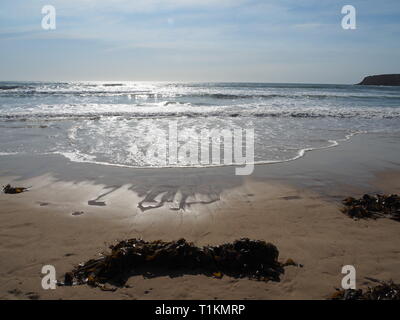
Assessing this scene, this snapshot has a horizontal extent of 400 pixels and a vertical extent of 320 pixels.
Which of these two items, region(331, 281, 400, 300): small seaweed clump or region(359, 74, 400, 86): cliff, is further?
region(359, 74, 400, 86): cliff

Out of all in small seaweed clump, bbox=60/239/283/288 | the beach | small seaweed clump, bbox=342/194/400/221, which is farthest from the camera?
small seaweed clump, bbox=342/194/400/221

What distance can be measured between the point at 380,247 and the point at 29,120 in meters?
14.6

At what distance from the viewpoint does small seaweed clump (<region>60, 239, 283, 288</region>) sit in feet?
10.8

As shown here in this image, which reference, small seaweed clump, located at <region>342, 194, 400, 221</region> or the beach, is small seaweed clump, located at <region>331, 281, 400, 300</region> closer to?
the beach

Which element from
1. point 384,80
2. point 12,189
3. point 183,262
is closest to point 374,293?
point 183,262

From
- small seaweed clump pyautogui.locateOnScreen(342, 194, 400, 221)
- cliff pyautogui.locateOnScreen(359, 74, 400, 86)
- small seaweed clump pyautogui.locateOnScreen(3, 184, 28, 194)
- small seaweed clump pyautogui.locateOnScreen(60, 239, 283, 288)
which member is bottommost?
small seaweed clump pyautogui.locateOnScreen(60, 239, 283, 288)

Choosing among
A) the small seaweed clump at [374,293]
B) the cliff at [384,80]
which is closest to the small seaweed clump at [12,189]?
the small seaweed clump at [374,293]

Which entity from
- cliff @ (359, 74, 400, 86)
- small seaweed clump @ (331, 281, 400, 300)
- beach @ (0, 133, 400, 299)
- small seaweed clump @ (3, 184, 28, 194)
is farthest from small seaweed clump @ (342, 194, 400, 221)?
cliff @ (359, 74, 400, 86)

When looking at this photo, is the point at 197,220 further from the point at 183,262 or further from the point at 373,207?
the point at 373,207

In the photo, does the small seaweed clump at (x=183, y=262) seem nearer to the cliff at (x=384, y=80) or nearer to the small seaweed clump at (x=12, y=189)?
the small seaweed clump at (x=12, y=189)

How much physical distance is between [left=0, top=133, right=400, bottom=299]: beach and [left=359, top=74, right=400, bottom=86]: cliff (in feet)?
338

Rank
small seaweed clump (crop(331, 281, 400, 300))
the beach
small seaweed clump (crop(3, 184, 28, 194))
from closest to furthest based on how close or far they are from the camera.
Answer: small seaweed clump (crop(331, 281, 400, 300)), the beach, small seaweed clump (crop(3, 184, 28, 194))

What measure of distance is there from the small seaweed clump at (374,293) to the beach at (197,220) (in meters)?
0.11

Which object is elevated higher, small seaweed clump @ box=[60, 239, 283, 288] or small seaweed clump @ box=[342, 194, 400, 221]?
small seaweed clump @ box=[342, 194, 400, 221]
